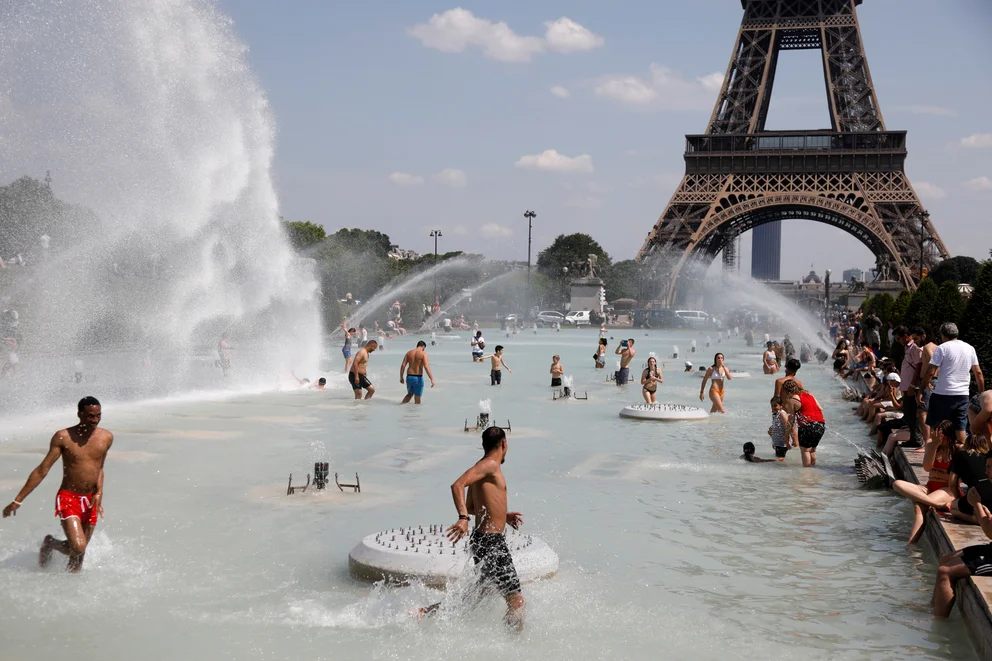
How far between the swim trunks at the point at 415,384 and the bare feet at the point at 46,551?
1515 cm

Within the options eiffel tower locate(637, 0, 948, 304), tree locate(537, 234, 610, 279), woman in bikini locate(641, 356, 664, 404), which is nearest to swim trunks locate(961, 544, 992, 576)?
woman in bikini locate(641, 356, 664, 404)

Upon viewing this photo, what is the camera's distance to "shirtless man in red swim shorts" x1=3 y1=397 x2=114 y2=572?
9.31m

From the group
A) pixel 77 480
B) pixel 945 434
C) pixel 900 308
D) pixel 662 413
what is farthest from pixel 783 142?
pixel 77 480

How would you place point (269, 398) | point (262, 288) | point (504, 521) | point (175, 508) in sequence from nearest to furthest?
1. point (504, 521)
2. point (175, 508)
3. point (269, 398)
4. point (262, 288)

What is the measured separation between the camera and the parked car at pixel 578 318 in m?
88.1

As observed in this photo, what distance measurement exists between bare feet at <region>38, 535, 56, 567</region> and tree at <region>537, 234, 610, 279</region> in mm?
132612

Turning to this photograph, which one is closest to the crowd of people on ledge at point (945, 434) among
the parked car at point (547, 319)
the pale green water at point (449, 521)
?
the pale green water at point (449, 521)

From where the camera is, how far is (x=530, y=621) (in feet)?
28.1

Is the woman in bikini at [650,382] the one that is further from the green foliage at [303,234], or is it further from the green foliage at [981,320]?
the green foliage at [303,234]

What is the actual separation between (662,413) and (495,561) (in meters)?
14.8

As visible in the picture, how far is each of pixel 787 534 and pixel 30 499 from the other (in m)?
9.12

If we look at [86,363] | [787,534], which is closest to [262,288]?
[86,363]

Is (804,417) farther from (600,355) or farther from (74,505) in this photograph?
(600,355)

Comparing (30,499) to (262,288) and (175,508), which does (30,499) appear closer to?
(175,508)
